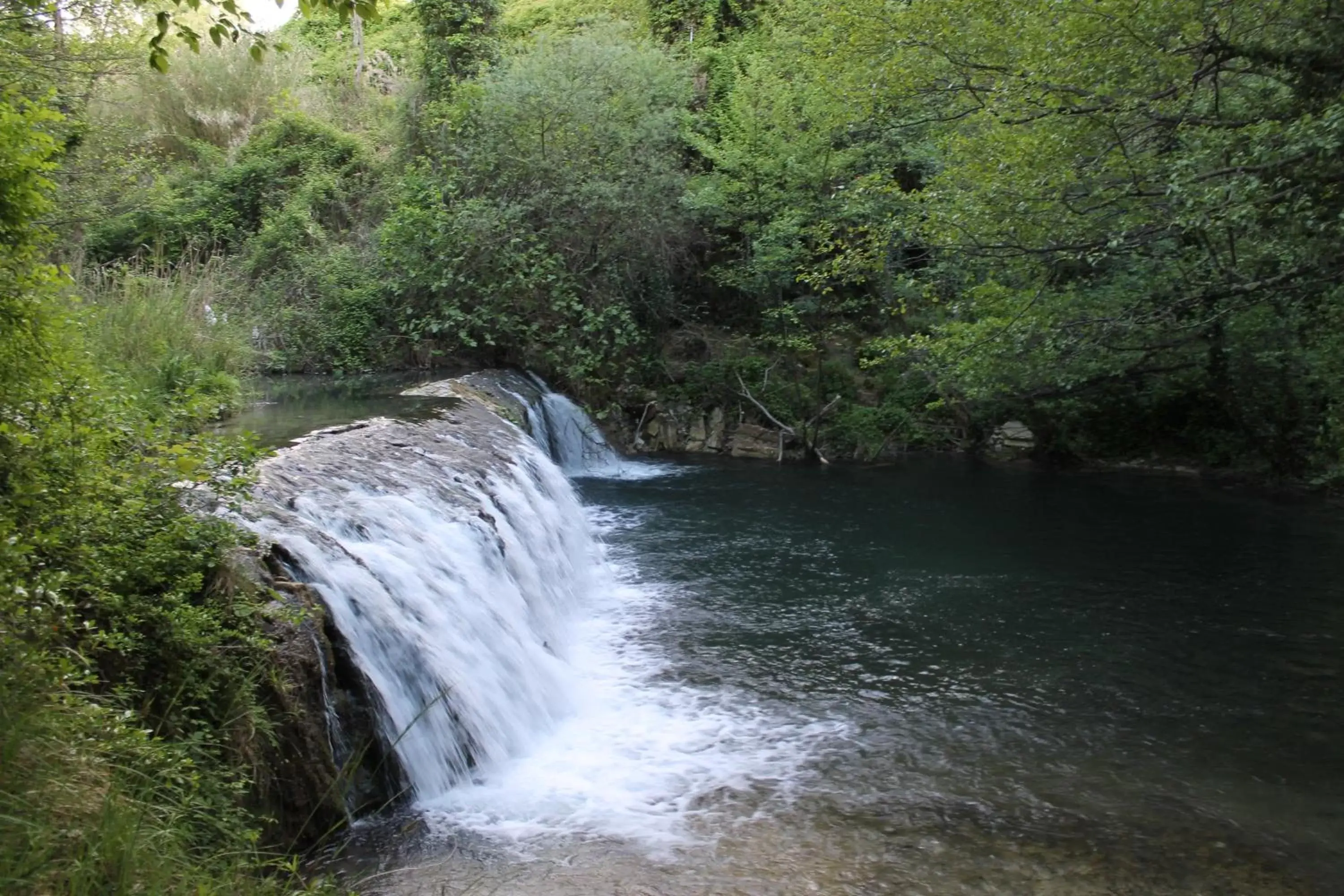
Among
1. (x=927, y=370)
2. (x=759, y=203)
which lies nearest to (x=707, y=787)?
(x=927, y=370)

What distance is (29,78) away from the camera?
933cm

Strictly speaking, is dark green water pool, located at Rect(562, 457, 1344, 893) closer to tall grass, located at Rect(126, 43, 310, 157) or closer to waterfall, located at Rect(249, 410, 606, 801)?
waterfall, located at Rect(249, 410, 606, 801)

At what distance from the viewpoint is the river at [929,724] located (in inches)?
205

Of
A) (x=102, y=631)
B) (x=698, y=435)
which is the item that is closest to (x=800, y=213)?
(x=698, y=435)

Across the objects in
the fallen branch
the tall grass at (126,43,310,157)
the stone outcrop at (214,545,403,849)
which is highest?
the tall grass at (126,43,310,157)

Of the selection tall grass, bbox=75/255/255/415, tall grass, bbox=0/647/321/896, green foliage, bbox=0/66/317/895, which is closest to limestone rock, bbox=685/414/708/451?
tall grass, bbox=75/255/255/415

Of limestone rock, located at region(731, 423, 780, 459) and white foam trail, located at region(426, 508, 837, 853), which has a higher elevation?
limestone rock, located at region(731, 423, 780, 459)

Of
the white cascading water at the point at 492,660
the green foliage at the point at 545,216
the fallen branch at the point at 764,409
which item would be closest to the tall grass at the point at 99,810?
the white cascading water at the point at 492,660

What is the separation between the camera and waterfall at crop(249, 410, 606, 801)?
605 centimetres

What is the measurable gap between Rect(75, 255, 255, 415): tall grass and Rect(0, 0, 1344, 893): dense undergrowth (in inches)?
1.9

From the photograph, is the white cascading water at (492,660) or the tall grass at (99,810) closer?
the tall grass at (99,810)

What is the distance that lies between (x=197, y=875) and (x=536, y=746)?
3.50 meters

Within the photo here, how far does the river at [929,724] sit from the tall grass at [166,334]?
3.82 feet

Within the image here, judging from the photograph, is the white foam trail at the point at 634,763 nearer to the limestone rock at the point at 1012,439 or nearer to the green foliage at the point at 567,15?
the limestone rock at the point at 1012,439
